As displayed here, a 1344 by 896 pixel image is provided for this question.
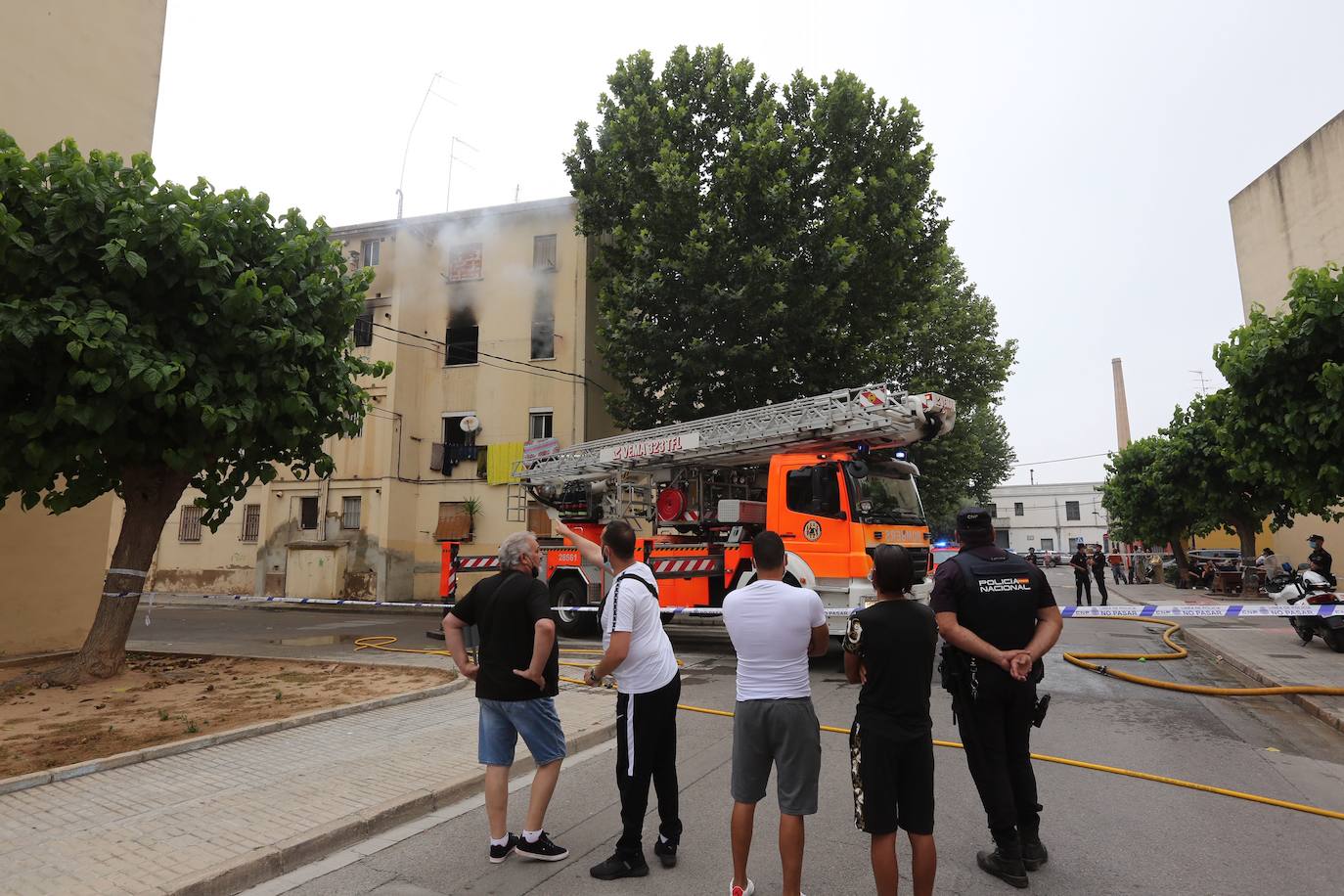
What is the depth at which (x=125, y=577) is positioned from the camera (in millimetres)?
9023

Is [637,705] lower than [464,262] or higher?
lower

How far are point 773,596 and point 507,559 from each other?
1531 millimetres

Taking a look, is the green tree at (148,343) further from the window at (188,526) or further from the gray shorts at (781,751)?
the window at (188,526)

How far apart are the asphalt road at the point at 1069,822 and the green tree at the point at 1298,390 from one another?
3.50m

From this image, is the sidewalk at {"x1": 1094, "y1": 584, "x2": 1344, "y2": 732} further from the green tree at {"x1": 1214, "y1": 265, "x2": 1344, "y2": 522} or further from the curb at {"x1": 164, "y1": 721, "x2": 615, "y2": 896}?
the curb at {"x1": 164, "y1": 721, "x2": 615, "y2": 896}

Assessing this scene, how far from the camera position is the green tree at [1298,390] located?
9.23 meters

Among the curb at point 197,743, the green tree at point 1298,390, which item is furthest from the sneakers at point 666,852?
the green tree at point 1298,390

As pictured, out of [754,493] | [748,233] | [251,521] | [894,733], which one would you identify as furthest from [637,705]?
[251,521]

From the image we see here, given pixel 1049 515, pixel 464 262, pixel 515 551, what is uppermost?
pixel 464 262

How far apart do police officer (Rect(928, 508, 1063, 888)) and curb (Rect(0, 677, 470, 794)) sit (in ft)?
18.2

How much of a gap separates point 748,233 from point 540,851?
14135 millimetres

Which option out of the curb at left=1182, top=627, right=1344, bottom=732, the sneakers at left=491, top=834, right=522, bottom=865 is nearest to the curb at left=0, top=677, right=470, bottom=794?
the sneakers at left=491, top=834, right=522, bottom=865

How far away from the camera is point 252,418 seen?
27.5 ft

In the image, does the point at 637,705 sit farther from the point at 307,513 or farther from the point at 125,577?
the point at 307,513
